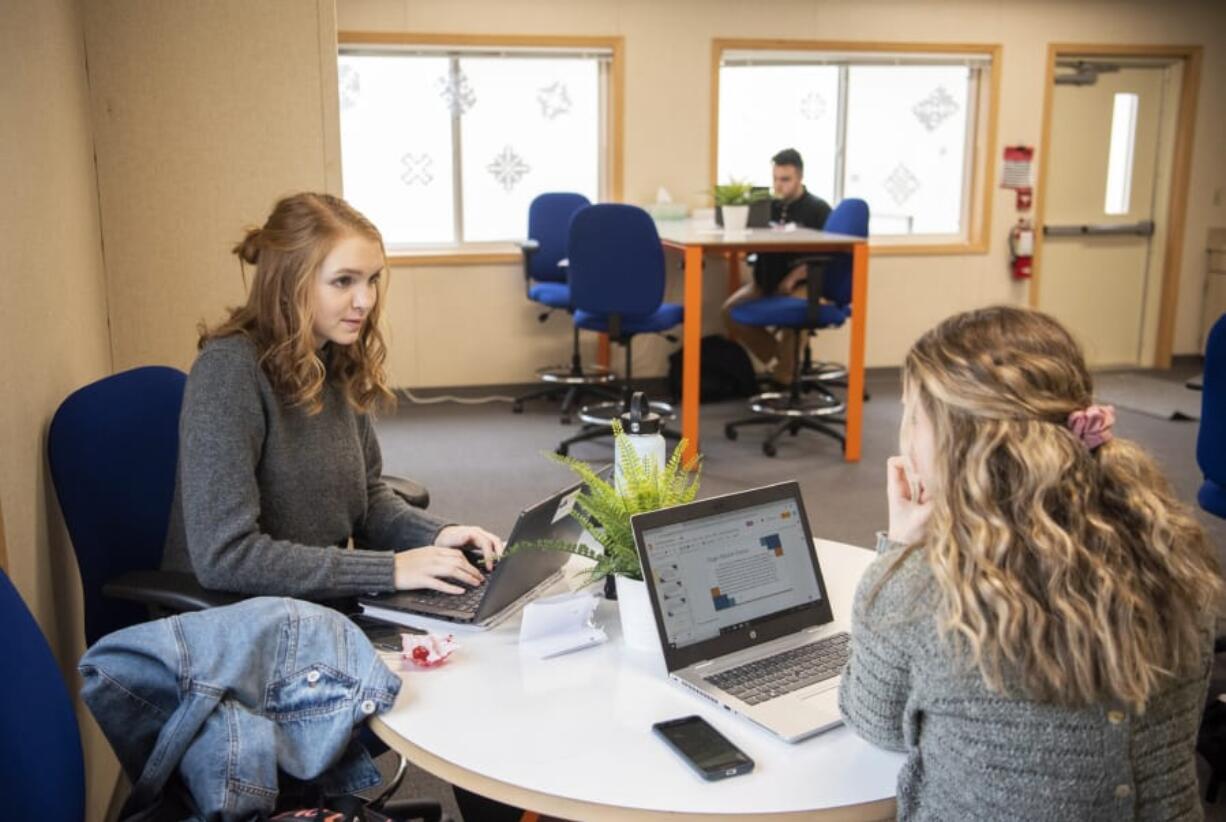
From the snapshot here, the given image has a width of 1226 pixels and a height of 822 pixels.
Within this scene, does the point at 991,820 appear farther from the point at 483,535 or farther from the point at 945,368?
the point at 483,535

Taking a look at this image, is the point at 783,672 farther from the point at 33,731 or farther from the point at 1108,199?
the point at 1108,199

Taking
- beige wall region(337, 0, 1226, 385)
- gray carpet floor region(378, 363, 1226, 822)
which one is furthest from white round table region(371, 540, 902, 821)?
beige wall region(337, 0, 1226, 385)

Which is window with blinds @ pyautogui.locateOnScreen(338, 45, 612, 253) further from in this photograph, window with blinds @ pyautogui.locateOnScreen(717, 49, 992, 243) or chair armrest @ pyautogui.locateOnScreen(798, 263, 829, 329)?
chair armrest @ pyautogui.locateOnScreen(798, 263, 829, 329)

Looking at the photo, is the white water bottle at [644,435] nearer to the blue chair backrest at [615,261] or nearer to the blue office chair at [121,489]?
the blue office chair at [121,489]

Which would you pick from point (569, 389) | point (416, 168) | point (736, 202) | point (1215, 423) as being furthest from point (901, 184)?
point (1215, 423)

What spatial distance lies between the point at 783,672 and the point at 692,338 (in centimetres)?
330

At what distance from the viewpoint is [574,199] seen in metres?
5.87

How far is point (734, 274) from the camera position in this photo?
6.35m

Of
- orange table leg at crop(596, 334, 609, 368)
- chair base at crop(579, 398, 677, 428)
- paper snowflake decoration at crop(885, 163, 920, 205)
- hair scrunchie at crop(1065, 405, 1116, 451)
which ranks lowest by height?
chair base at crop(579, 398, 677, 428)

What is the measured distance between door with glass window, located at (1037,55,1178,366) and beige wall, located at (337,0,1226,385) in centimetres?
24

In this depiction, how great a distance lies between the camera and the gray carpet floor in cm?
423

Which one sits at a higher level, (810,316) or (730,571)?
(730,571)

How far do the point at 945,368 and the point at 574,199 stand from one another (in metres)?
4.90

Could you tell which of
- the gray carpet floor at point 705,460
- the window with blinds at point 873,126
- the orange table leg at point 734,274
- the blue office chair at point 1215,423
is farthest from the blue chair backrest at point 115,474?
the window with blinds at point 873,126
